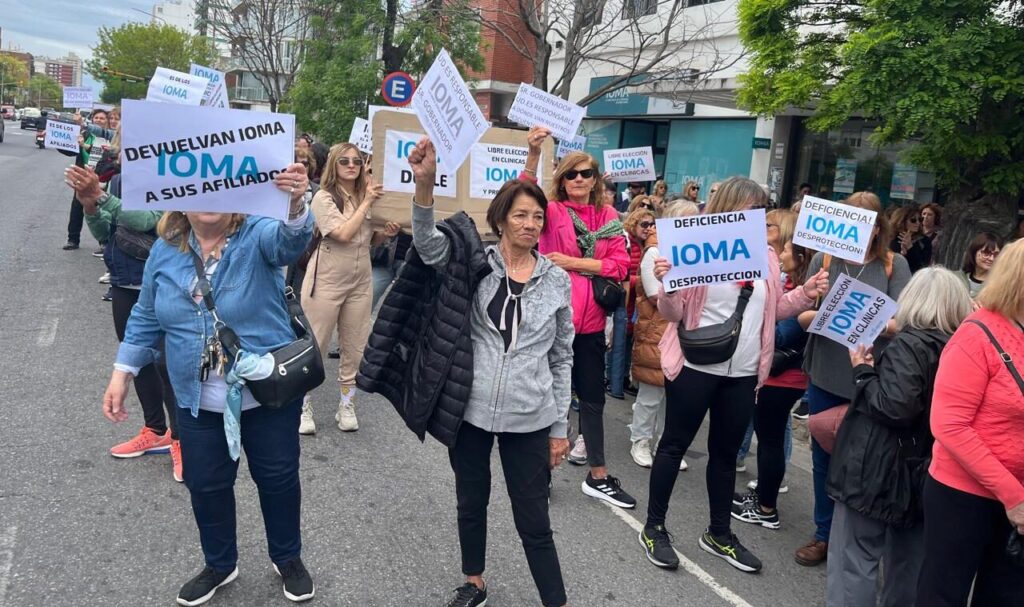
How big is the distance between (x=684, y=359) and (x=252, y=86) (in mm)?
63927

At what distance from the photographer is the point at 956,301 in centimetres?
321

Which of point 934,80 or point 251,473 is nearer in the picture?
point 251,473

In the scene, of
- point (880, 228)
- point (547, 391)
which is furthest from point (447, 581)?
point (880, 228)

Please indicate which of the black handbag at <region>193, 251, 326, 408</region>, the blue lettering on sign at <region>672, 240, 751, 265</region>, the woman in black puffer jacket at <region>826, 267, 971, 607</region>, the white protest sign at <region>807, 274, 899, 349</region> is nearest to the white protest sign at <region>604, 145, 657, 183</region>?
the white protest sign at <region>807, 274, 899, 349</region>

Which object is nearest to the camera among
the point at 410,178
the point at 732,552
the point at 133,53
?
the point at 732,552

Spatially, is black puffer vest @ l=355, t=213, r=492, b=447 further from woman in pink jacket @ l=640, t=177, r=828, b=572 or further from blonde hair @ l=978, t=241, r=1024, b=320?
blonde hair @ l=978, t=241, r=1024, b=320

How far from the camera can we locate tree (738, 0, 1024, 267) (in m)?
6.44

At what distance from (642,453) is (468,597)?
245 centimetres

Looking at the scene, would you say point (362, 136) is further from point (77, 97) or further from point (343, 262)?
point (77, 97)

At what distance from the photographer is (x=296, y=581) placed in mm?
3359

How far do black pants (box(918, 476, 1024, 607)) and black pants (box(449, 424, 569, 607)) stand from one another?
1404 mm

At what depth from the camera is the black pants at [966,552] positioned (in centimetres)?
282

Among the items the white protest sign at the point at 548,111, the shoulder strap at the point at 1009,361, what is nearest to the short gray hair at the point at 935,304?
the shoulder strap at the point at 1009,361

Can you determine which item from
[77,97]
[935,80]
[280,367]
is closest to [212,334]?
[280,367]
